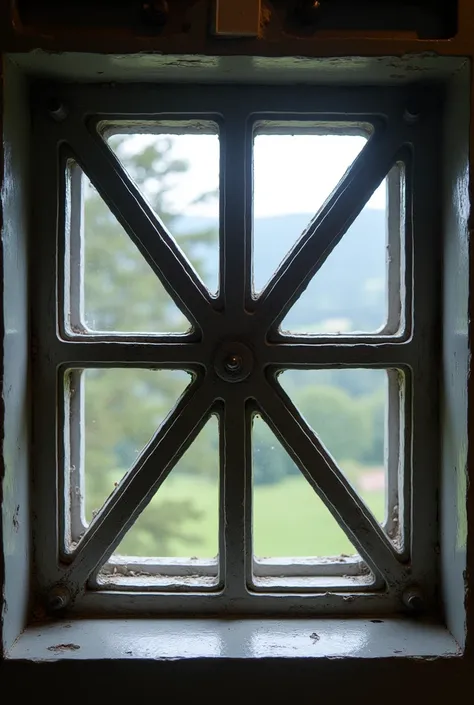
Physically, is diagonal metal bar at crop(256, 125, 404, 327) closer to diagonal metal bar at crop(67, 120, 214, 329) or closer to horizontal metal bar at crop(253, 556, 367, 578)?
diagonal metal bar at crop(67, 120, 214, 329)

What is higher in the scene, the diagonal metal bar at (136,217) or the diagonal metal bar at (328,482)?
the diagonal metal bar at (136,217)

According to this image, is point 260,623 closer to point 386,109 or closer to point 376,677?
point 376,677

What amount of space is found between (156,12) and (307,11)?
0.69 feet

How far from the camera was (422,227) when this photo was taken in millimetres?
1035

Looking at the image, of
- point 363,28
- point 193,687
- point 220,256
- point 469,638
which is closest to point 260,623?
point 193,687

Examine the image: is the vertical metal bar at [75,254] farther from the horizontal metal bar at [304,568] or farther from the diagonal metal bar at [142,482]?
the horizontal metal bar at [304,568]

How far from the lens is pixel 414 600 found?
1028 millimetres

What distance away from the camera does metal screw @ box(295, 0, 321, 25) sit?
0.87 meters

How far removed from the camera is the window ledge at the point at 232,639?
3.01 ft

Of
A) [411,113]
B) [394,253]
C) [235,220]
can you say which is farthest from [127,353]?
[411,113]

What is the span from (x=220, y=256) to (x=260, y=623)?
60cm

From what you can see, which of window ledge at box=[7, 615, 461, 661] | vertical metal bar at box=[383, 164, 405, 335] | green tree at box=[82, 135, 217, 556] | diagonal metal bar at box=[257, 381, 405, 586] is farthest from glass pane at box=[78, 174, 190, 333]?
window ledge at box=[7, 615, 461, 661]

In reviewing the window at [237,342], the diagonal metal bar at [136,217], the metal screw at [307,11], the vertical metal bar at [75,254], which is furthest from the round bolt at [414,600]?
the metal screw at [307,11]

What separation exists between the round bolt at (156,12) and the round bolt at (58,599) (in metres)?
0.88
